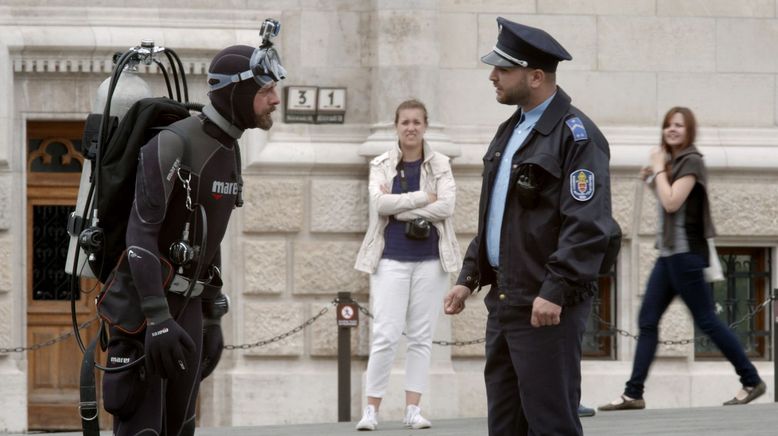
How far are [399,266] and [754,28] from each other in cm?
455

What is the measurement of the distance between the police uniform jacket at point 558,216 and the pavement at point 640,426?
122 inches

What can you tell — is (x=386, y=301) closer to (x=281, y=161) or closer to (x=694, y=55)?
(x=281, y=161)

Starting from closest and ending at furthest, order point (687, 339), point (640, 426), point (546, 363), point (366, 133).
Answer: point (546, 363)
point (640, 426)
point (366, 133)
point (687, 339)

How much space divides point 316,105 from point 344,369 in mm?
2020

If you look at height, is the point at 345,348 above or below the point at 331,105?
below

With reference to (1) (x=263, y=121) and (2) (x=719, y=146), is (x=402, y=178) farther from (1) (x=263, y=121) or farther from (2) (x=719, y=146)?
(1) (x=263, y=121)

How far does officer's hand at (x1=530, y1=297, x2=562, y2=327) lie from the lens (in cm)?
550

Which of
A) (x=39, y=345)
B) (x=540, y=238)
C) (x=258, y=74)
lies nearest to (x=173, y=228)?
(x=258, y=74)

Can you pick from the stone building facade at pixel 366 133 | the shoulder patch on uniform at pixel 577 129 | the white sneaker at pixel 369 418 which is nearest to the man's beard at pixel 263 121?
the shoulder patch on uniform at pixel 577 129

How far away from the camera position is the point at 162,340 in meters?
5.48

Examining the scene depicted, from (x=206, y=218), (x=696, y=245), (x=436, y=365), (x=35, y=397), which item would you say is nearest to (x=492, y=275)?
(x=206, y=218)

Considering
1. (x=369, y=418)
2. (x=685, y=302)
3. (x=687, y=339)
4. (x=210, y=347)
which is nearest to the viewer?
(x=210, y=347)

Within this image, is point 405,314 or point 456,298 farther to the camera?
point 405,314

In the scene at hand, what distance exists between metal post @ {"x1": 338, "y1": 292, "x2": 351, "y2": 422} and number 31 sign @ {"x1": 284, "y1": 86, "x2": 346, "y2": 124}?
57.6 inches
